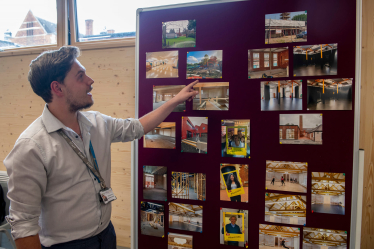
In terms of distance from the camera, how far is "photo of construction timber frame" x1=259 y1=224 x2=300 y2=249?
1.38 metres

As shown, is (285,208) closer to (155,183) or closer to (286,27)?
(155,183)

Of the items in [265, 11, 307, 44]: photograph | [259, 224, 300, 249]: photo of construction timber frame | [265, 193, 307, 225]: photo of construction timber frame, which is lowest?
[259, 224, 300, 249]: photo of construction timber frame

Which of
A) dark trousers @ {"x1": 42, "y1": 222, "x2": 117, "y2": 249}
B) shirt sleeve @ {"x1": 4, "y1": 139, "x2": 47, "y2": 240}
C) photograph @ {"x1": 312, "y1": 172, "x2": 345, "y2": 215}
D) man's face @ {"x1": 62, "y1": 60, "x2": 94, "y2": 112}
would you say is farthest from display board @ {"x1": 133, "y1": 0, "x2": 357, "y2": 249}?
shirt sleeve @ {"x1": 4, "y1": 139, "x2": 47, "y2": 240}

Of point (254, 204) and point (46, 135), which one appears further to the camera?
point (254, 204)

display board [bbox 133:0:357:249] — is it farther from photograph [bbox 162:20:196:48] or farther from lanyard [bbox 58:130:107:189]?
lanyard [bbox 58:130:107:189]

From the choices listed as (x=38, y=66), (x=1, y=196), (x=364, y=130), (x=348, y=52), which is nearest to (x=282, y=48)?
(x=348, y=52)

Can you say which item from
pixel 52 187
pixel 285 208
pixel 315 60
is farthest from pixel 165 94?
pixel 285 208

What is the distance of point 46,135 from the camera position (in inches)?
42.9

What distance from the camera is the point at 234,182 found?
4.77ft

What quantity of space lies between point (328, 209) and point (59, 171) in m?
1.56

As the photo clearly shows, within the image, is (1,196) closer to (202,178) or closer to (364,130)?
(202,178)

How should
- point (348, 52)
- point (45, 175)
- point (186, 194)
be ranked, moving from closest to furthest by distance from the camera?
point (45, 175) < point (348, 52) < point (186, 194)

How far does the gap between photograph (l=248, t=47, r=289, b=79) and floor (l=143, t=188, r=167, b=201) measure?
1017mm

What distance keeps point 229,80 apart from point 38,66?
1101 mm
